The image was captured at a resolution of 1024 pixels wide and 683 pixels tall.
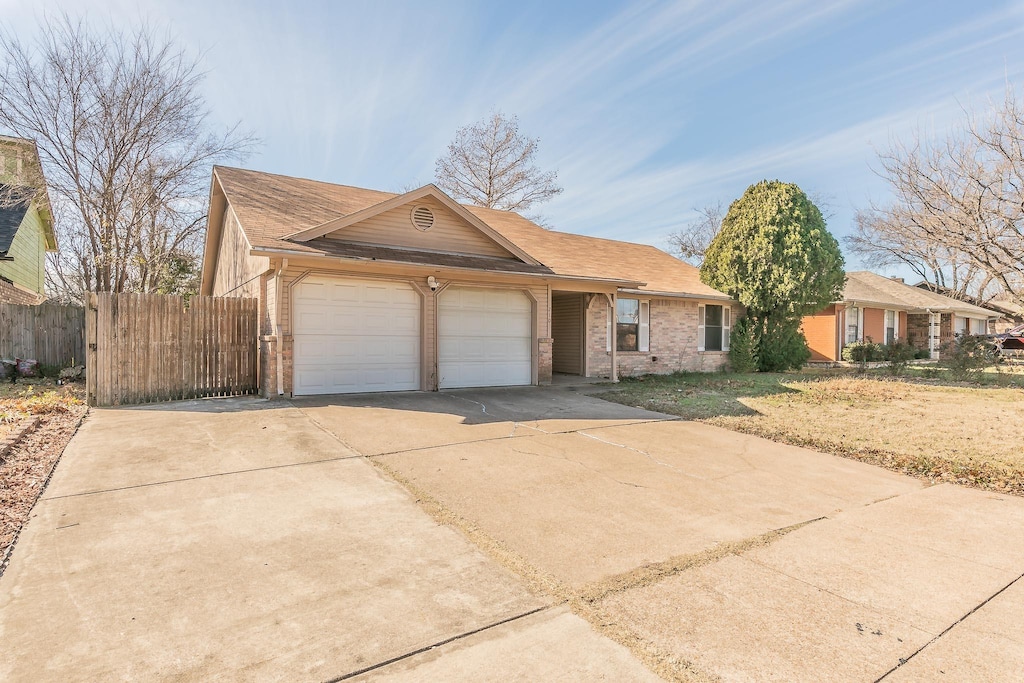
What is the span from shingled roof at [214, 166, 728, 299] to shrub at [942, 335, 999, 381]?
24.1 feet

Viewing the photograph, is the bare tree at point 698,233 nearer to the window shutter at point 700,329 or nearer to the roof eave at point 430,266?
the window shutter at point 700,329

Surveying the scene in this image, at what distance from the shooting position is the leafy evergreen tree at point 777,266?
16.8m

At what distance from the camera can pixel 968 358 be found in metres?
16.2

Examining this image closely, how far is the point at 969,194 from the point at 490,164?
20.8 m

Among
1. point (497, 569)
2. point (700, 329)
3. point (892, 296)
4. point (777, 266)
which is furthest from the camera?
point (892, 296)

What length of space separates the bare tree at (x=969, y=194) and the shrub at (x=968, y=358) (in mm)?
3725

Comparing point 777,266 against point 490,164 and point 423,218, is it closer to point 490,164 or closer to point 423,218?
point 423,218

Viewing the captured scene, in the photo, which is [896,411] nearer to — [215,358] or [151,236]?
[215,358]

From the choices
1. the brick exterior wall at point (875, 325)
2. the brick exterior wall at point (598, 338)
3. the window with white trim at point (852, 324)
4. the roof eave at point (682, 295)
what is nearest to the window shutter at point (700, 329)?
the roof eave at point (682, 295)

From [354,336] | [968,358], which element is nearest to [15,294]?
[354,336]

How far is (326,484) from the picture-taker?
4.99 metres

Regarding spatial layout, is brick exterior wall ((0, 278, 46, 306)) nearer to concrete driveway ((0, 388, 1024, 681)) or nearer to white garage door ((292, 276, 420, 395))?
white garage door ((292, 276, 420, 395))

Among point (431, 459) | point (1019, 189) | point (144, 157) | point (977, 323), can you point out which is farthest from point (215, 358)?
point (977, 323)

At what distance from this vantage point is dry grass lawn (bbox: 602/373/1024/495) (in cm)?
638
